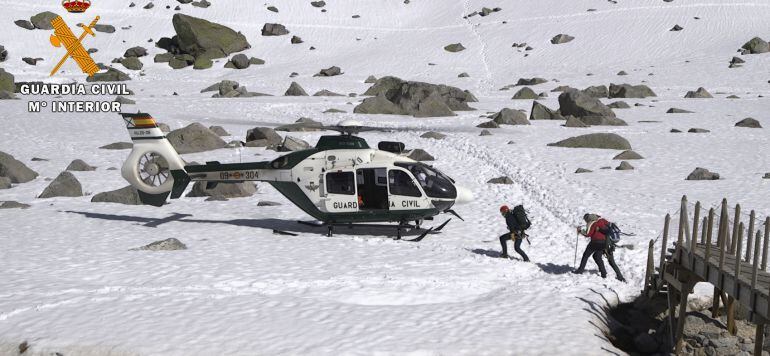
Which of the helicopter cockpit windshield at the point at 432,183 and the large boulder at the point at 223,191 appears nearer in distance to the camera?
the helicopter cockpit windshield at the point at 432,183

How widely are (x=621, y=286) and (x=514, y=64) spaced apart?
54241 mm

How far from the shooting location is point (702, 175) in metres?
30.0

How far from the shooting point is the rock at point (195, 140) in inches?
1507

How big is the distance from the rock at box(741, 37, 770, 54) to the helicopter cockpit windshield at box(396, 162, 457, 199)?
53309 millimetres

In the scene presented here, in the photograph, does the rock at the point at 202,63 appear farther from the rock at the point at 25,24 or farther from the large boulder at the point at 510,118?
the large boulder at the point at 510,118

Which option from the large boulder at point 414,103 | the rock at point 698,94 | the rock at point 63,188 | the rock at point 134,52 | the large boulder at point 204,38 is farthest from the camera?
the rock at point 134,52

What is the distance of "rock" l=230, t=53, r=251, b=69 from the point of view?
74.1 m

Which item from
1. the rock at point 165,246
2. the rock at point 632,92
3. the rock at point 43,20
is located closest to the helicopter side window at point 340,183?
the rock at point 165,246

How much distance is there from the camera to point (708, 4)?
3155 inches

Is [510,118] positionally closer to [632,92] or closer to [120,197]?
[632,92]

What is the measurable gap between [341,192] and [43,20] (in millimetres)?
70436

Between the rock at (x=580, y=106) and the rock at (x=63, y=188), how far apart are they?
93.9 ft

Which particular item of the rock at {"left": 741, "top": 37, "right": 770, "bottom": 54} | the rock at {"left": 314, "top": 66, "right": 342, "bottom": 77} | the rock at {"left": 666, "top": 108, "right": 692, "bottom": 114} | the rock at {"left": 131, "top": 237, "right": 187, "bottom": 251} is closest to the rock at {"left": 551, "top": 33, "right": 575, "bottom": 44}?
the rock at {"left": 741, "top": 37, "right": 770, "bottom": 54}

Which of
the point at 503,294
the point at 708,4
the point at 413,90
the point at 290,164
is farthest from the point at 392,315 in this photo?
the point at 708,4
